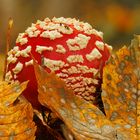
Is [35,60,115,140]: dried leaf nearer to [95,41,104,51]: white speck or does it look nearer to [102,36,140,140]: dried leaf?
[102,36,140,140]: dried leaf

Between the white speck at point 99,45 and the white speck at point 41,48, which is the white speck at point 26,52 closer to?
the white speck at point 41,48

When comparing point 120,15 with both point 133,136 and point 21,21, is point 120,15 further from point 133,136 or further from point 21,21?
point 133,136

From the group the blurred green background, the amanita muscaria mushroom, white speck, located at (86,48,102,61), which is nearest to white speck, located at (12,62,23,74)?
the amanita muscaria mushroom

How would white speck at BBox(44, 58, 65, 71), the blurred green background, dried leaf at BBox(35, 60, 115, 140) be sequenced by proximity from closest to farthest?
dried leaf at BBox(35, 60, 115, 140), white speck at BBox(44, 58, 65, 71), the blurred green background

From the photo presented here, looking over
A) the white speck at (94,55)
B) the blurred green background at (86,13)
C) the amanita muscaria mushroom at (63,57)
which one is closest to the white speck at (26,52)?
the amanita muscaria mushroom at (63,57)

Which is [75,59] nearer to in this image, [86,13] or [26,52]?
[26,52]

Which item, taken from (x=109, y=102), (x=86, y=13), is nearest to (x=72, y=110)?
(x=109, y=102)

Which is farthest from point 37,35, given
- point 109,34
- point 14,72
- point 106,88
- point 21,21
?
point 21,21
